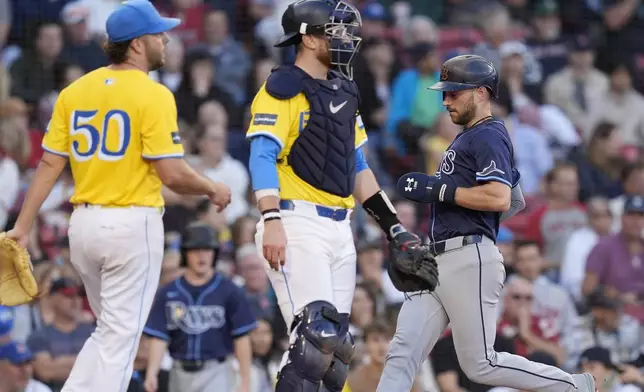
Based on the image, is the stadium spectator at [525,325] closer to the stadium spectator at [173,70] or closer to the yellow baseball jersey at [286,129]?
the stadium spectator at [173,70]

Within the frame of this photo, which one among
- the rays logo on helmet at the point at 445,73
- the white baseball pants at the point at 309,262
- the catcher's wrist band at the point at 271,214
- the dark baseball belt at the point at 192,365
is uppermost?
the rays logo on helmet at the point at 445,73

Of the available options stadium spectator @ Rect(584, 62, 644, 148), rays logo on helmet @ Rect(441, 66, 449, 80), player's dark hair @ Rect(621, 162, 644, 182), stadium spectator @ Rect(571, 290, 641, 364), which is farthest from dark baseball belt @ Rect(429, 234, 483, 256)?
stadium spectator @ Rect(584, 62, 644, 148)

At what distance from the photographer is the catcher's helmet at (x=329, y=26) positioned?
5.84m

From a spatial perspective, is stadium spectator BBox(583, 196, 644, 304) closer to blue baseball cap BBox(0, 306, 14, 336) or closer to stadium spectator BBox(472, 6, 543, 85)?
stadium spectator BBox(472, 6, 543, 85)

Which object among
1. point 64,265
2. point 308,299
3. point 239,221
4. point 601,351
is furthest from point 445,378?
point 308,299

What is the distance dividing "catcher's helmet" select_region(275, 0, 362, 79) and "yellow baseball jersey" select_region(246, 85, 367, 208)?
266 mm

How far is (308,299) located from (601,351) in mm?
3280

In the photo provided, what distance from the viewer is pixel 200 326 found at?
804 cm

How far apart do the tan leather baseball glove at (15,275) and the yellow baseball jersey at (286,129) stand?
130 cm

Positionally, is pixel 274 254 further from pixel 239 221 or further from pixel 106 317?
pixel 239 221

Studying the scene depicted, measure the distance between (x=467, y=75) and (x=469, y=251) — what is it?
0.79 m

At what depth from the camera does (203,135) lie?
10617 mm

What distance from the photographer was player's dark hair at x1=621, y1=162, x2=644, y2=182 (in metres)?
11.5

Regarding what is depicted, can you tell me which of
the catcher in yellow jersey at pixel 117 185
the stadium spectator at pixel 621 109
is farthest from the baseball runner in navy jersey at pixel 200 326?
the stadium spectator at pixel 621 109
